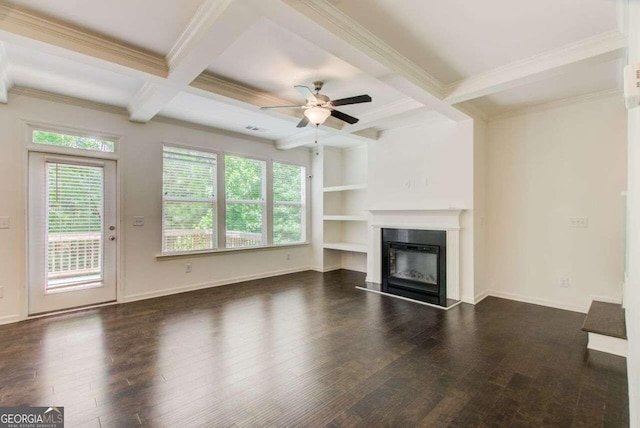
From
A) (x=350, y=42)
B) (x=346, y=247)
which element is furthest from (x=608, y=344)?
(x=346, y=247)

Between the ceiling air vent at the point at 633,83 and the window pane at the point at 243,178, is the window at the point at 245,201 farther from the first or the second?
the ceiling air vent at the point at 633,83

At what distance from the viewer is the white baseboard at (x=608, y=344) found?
8.49 ft

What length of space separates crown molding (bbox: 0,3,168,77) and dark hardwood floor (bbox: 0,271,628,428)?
2.56 m

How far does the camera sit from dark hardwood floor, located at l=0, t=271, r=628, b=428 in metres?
1.89

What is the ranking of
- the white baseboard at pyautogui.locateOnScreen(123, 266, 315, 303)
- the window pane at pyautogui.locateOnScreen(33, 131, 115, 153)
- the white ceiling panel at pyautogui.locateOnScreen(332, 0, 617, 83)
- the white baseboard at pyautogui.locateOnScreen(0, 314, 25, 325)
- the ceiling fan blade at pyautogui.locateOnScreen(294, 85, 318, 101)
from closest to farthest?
the white ceiling panel at pyautogui.locateOnScreen(332, 0, 617, 83), the ceiling fan blade at pyautogui.locateOnScreen(294, 85, 318, 101), the white baseboard at pyautogui.locateOnScreen(0, 314, 25, 325), the window pane at pyautogui.locateOnScreen(33, 131, 115, 153), the white baseboard at pyautogui.locateOnScreen(123, 266, 315, 303)

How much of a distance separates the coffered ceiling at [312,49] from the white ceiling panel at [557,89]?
0.02m

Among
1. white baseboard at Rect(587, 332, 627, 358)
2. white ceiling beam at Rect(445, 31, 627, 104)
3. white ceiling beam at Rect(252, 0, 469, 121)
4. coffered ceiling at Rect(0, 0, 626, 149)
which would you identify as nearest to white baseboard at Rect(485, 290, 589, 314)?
white baseboard at Rect(587, 332, 627, 358)

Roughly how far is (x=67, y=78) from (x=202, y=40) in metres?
2.07

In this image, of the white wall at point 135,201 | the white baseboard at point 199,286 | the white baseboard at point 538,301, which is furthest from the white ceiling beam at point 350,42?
the white baseboard at point 199,286

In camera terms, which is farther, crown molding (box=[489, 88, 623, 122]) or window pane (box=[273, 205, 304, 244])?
window pane (box=[273, 205, 304, 244])

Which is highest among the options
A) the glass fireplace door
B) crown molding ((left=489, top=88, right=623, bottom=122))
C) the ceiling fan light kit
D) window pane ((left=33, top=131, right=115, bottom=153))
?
crown molding ((left=489, top=88, right=623, bottom=122))

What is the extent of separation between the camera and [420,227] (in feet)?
14.9

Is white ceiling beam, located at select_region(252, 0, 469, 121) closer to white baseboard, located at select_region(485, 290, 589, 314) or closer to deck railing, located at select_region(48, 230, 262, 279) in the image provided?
white baseboard, located at select_region(485, 290, 589, 314)

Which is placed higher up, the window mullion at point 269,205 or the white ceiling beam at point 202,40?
the white ceiling beam at point 202,40
